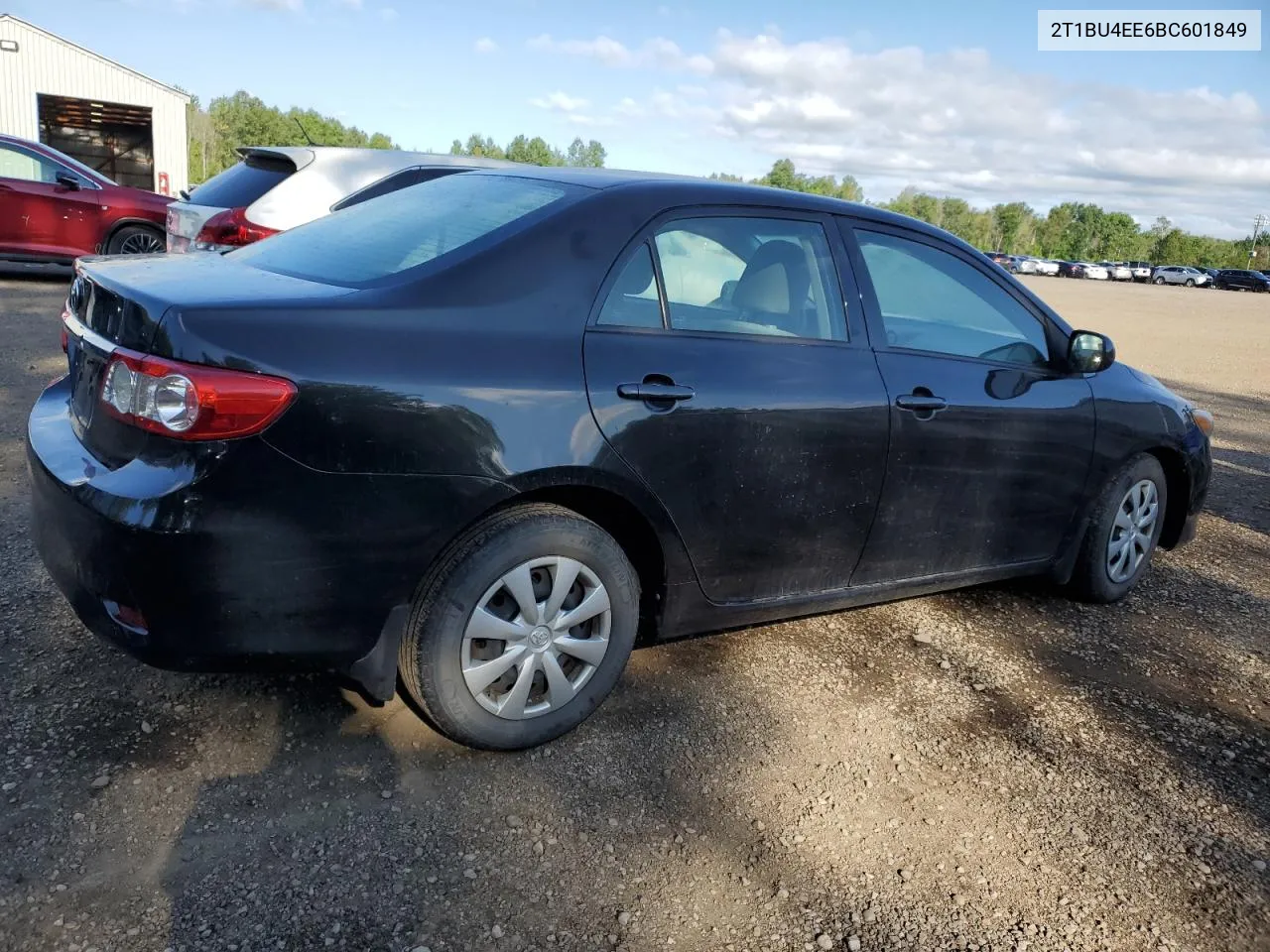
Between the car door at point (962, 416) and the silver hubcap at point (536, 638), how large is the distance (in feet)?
3.55

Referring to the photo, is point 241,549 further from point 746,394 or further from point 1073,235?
point 1073,235

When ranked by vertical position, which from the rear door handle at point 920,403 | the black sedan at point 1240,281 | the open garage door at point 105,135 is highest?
the open garage door at point 105,135

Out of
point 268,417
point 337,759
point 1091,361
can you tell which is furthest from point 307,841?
point 1091,361

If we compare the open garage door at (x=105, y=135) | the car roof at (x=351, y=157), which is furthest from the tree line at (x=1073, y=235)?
the car roof at (x=351, y=157)

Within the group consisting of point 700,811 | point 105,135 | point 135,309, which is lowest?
point 700,811

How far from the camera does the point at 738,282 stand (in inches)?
129

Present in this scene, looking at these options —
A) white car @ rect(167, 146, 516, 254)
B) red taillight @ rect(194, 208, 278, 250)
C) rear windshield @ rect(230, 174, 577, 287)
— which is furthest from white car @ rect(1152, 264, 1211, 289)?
rear windshield @ rect(230, 174, 577, 287)

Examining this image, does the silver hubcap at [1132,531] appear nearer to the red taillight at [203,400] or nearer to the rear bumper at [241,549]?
the rear bumper at [241,549]

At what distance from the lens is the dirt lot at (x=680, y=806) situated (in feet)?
7.46

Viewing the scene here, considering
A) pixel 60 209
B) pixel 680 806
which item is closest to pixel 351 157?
pixel 680 806

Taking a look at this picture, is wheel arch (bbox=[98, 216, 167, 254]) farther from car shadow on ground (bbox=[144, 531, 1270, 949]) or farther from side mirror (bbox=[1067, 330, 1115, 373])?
side mirror (bbox=[1067, 330, 1115, 373])

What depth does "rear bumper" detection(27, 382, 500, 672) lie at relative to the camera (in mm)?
2342

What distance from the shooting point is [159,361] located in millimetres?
2381

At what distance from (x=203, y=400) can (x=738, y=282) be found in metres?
1.67
